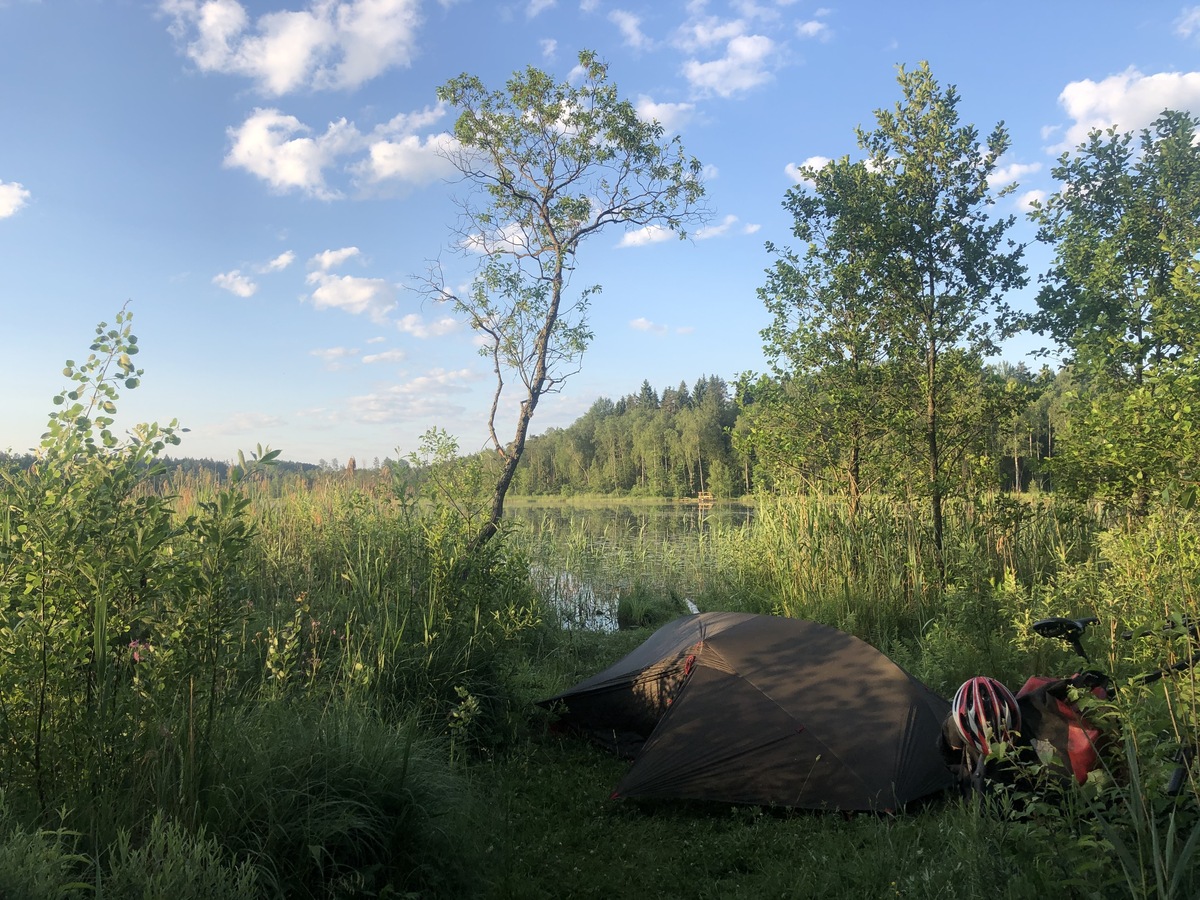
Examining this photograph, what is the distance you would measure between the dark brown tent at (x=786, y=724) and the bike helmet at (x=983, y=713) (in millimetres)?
1162

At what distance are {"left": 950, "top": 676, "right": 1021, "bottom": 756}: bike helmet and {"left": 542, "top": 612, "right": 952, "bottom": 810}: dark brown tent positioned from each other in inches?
45.8

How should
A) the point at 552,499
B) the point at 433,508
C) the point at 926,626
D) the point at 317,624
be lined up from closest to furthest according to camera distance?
the point at 317,624 → the point at 433,508 → the point at 926,626 → the point at 552,499

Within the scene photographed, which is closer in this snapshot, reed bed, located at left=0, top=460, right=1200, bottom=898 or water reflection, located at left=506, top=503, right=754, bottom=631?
reed bed, located at left=0, top=460, right=1200, bottom=898

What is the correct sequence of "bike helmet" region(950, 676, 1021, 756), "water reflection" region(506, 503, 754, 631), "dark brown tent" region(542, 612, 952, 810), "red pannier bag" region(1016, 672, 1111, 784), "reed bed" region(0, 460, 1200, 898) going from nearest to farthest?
"reed bed" region(0, 460, 1200, 898) < "red pannier bag" region(1016, 672, 1111, 784) < "bike helmet" region(950, 676, 1021, 756) < "dark brown tent" region(542, 612, 952, 810) < "water reflection" region(506, 503, 754, 631)

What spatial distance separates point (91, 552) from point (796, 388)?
28.1ft

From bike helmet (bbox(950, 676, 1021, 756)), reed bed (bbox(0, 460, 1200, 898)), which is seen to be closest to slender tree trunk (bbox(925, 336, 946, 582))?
reed bed (bbox(0, 460, 1200, 898))

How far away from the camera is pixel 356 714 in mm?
3955

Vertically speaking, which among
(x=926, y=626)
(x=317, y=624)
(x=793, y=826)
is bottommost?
(x=793, y=826)

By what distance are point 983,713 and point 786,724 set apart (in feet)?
5.11

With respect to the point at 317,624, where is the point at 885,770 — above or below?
below

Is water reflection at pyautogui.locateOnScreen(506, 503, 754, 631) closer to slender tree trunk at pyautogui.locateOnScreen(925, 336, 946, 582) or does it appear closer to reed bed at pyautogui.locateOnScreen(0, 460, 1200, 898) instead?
reed bed at pyautogui.locateOnScreen(0, 460, 1200, 898)

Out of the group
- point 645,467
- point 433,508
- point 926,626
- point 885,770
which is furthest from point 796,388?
point 645,467

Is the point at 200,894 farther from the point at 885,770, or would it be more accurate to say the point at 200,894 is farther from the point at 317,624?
the point at 885,770

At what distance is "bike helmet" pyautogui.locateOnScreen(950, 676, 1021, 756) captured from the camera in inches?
128
